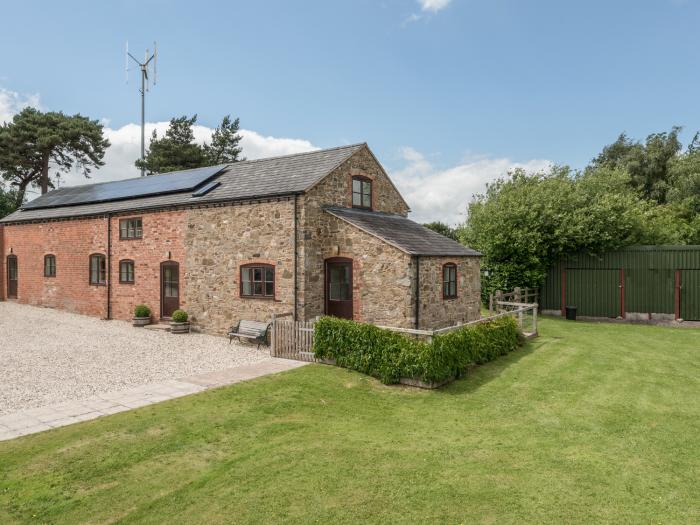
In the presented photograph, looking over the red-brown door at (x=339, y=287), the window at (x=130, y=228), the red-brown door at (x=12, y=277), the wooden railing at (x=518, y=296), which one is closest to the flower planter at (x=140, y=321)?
the window at (x=130, y=228)

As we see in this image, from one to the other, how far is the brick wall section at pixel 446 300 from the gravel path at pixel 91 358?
17.6ft

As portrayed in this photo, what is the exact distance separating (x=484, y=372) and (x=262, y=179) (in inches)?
427

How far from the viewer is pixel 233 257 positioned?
54.1 ft

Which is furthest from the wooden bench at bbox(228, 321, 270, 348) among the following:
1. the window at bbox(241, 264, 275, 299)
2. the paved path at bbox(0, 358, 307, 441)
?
the paved path at bbox(0, 358, 307, 441)

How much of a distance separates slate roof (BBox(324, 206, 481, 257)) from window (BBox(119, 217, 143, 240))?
31.1 ft

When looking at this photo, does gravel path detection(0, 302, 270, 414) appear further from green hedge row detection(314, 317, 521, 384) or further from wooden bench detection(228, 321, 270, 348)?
green hedge row detection(314, 317, 521, 384)

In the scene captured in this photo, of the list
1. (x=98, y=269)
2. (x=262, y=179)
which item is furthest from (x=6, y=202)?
(x=262, y=179)

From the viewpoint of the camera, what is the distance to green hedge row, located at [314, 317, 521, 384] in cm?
1031

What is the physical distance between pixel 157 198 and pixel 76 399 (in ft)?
41.0

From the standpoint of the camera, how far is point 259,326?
1515 cm

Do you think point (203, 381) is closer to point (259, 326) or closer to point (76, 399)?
point (76, 399)

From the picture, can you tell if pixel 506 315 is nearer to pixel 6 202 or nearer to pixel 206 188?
pixel 206 188

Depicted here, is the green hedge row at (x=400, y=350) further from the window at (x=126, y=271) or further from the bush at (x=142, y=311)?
the window at (x=126, y=271)

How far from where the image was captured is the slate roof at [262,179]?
15922mm
